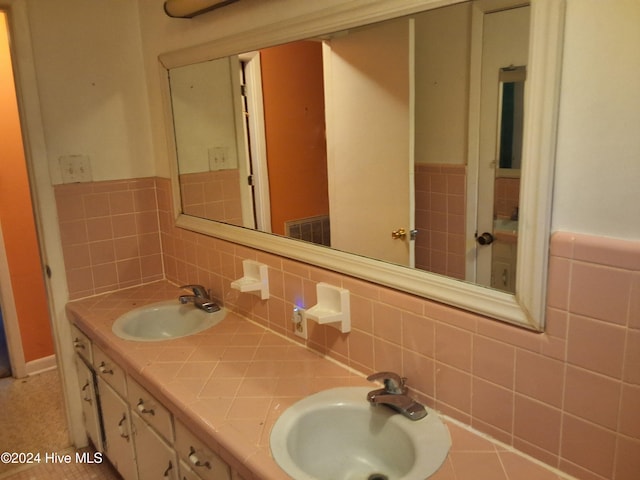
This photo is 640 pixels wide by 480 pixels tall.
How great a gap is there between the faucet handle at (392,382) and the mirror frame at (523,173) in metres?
0.22

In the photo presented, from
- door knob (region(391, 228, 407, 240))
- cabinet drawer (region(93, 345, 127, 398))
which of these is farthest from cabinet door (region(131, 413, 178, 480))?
door knob (region(391, 228, 407, 240))

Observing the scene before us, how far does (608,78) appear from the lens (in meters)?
0.83

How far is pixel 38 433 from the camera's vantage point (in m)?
2.52

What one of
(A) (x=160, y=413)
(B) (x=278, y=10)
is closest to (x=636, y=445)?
(A) (x=160, y=413)

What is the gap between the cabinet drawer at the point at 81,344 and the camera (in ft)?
6.66

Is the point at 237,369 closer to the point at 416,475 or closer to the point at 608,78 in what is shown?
the point at 416,475

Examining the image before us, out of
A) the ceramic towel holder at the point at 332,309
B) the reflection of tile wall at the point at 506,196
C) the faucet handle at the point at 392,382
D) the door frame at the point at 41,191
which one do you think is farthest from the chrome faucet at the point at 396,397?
the door frame at the point at 41,191

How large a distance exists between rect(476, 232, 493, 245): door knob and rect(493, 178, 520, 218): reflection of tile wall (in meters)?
0.05

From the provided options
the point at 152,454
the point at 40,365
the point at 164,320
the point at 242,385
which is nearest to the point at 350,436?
the point at 242,385

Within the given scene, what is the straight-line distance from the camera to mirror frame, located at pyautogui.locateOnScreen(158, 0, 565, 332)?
2.94 ft

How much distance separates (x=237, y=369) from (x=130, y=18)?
1609 millimetres

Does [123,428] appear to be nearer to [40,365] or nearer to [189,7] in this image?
[189,7]

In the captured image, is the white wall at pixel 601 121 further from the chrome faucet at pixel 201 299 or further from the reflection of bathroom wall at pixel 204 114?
the chrome faucet at pixel 201 299

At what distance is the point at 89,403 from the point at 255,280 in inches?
41.3
